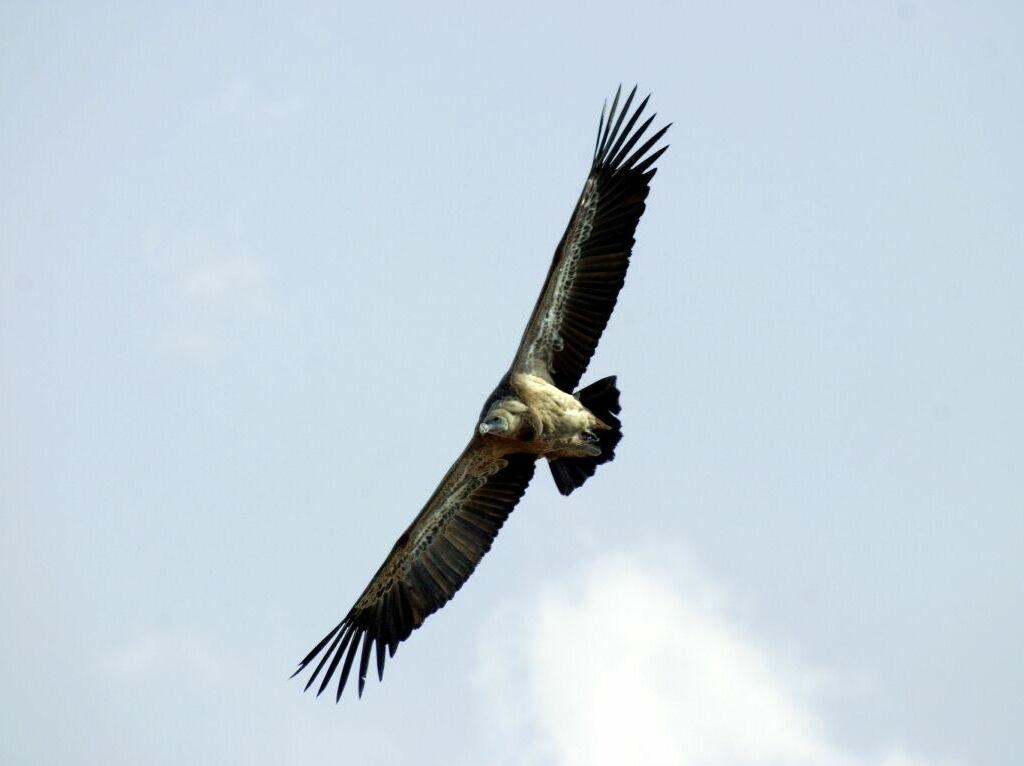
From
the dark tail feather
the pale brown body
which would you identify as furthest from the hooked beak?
the dark tail feather

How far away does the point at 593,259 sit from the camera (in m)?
19.7

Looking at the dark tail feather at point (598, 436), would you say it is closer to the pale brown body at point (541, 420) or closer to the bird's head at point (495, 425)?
the pale brown body at point (541, 420)

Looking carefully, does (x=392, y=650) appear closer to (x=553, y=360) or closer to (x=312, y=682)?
(x=312, y=682)

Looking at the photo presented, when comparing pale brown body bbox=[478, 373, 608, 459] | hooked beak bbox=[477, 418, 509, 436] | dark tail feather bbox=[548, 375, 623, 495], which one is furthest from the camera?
dark tail feather bbox=[548, 375, 623, 495]

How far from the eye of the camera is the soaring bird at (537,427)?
64.1 ft

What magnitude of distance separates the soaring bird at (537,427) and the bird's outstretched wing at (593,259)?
0.01 meters

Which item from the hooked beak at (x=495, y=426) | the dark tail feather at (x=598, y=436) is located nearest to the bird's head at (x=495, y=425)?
the hooked beak at (x=495, y=426)

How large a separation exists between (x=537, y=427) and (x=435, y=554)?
217 centimetres

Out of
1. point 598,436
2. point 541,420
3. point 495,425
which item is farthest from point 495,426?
point 598,436

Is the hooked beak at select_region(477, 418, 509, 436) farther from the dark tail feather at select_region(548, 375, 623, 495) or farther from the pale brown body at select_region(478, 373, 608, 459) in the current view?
the dark tail feather at select_region(548, 375, 623, 495)

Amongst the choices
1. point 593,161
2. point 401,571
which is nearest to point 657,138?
point 593,161

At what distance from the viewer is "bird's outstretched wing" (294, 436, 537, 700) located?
20.2 meters

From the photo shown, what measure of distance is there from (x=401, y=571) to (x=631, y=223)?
186 inches

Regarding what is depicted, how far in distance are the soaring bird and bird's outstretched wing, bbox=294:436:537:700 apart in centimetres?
1
